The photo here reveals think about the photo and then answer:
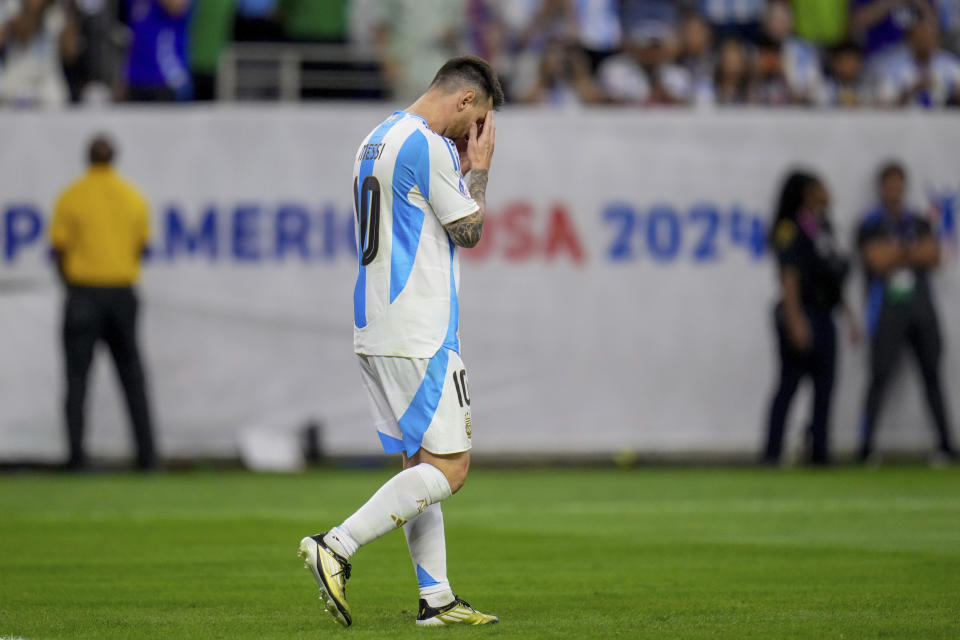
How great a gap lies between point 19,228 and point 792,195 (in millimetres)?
7297

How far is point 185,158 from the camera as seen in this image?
15.3m

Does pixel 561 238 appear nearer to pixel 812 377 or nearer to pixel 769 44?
pixel 812 377

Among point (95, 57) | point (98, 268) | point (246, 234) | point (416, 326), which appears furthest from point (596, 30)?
point (416, 326)

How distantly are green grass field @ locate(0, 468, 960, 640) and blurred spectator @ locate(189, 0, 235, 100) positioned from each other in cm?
472

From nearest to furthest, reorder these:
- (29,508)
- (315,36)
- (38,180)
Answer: (29,508) → (38,180) → (315,36)

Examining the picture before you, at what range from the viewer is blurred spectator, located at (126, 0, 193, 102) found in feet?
52.5

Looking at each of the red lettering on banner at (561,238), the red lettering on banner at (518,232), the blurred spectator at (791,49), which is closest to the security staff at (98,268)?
the red lettering on banner at (518,232)

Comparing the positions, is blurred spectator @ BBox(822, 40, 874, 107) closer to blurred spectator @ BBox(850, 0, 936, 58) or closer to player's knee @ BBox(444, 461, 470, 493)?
blurred spectator @ BBox(850, 0, 936, 58)

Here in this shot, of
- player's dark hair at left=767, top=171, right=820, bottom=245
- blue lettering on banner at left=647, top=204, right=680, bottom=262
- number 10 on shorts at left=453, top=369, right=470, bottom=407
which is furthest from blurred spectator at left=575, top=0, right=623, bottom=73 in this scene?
number 10 on shorts at left=453, top=369, right=470, bottom=407

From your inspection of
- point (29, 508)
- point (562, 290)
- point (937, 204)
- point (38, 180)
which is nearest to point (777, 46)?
point (937, 204)

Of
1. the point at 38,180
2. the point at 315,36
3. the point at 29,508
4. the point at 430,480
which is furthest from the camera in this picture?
the point at 315,36

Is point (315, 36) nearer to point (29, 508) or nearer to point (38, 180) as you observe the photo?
point (38, 180)

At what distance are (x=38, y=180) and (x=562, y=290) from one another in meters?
5.12

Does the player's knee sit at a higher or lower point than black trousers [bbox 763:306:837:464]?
higher
